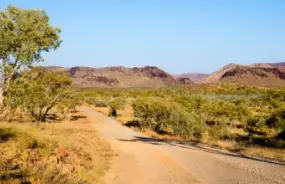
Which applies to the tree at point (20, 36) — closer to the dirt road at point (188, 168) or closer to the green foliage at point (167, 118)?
the dirt road at point (188, 168)

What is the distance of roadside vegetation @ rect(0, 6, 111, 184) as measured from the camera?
10961 millimetres

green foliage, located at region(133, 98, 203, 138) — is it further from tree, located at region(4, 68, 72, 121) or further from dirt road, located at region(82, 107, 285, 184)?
dirt road, located at region(82, 107, 285, 184)

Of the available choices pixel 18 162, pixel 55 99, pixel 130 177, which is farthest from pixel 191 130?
pixel 18 162

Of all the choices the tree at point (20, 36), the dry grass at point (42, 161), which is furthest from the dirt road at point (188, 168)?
the tree at point (20, 36)

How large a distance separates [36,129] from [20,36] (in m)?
6.59

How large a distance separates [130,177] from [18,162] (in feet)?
13.2

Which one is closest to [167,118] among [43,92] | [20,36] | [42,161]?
[43,92]

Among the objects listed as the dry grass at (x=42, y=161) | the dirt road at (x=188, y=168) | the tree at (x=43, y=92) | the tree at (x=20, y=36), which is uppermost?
the tree at (x=20, y=36)

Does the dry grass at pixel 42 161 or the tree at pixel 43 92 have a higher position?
the tree at pixel 43 92

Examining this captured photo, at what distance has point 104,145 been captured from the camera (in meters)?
20.2

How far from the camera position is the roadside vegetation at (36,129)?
11.0 meters

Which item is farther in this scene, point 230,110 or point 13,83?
point 230,110

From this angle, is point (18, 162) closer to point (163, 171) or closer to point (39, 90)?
point (163, 171)

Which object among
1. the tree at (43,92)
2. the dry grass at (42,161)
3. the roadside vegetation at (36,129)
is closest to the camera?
the dry grass at (42,161)
